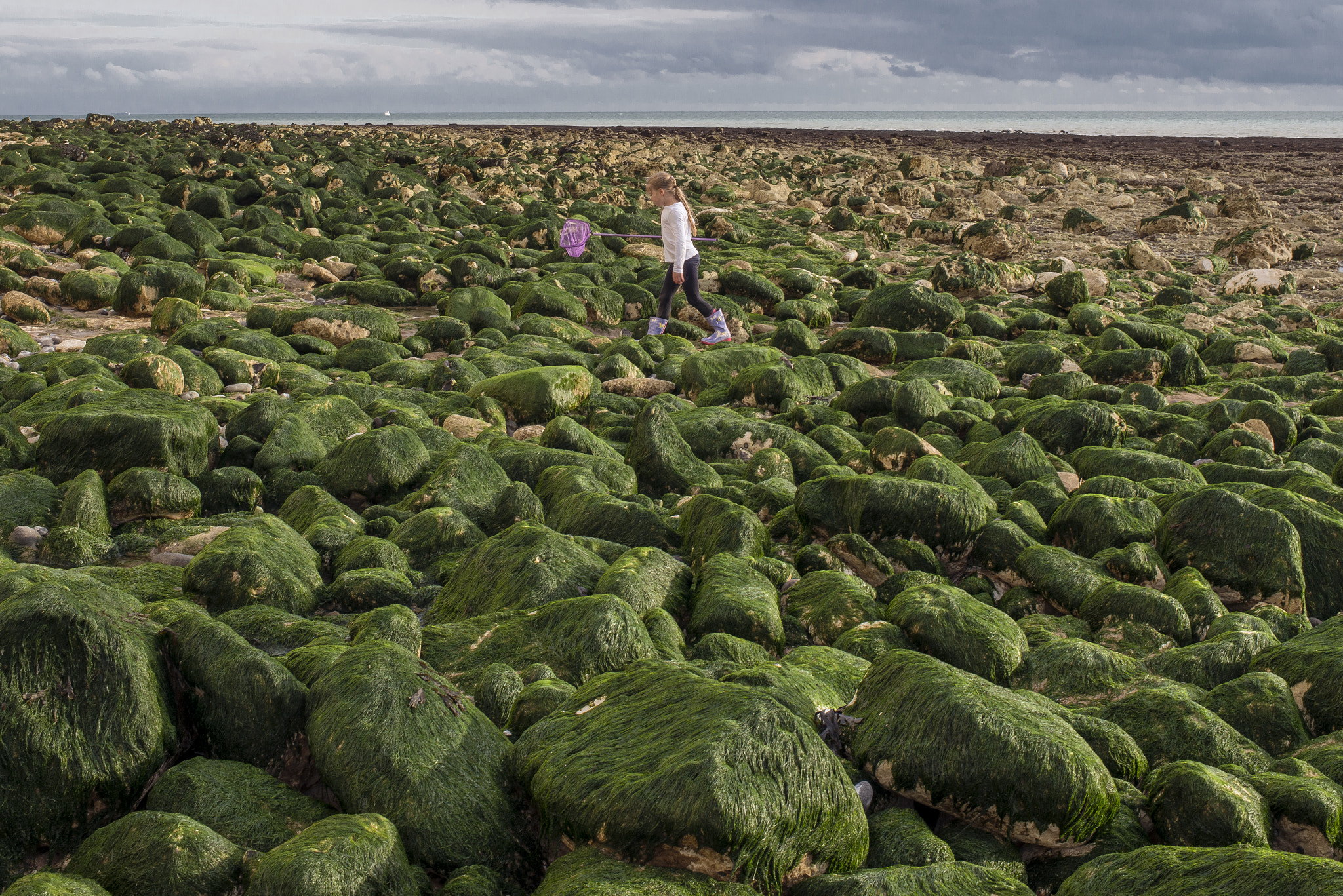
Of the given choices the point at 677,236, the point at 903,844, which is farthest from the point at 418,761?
the point at 677,236

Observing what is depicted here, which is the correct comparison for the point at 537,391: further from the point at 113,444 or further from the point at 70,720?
the point at 70,720

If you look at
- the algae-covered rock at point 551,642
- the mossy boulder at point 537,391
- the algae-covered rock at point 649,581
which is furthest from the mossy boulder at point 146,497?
the mossy boulder at point 537,391

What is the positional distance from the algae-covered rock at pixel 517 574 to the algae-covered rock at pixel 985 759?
1.95 m

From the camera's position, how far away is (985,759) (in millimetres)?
3395

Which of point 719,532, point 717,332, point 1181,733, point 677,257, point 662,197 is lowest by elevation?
point 1181,733

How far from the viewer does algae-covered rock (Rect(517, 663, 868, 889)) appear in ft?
9.64

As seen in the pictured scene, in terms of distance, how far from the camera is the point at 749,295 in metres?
14.6

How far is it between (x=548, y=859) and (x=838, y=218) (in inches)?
812

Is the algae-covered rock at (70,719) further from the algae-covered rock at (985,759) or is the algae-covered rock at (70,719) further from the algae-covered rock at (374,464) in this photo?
the algae-covered rock at (374,464)

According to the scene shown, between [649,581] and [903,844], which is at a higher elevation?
[649,581]

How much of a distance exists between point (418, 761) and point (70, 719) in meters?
1.21

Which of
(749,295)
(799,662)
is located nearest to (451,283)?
(749,295)

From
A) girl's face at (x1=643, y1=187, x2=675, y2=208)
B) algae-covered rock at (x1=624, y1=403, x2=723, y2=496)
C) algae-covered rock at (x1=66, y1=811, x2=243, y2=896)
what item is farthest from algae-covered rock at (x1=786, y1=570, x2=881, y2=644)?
girl's face at (x1=643, y1=187, x2=675, y2=208)

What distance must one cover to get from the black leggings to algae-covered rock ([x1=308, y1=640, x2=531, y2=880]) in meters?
9.56
